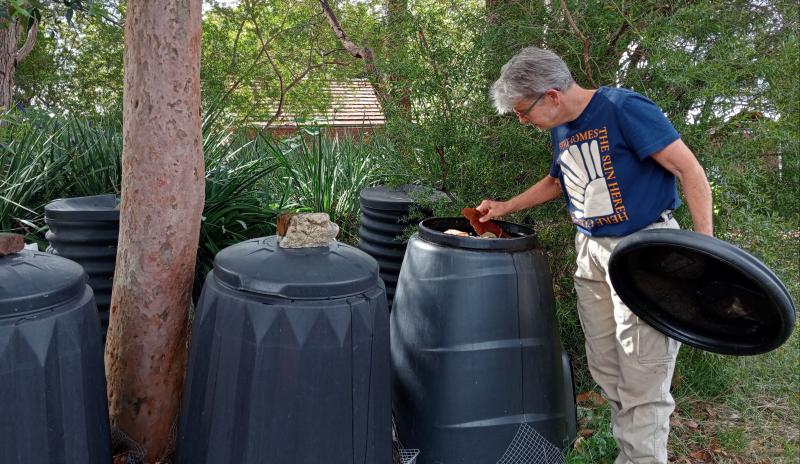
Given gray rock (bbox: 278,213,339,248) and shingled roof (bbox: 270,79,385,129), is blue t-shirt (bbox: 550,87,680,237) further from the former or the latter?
shingled roof (bbox: 270,79,385,129)

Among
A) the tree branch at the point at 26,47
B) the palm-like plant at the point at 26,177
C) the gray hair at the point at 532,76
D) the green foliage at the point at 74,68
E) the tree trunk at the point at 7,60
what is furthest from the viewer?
the green foliage at the point at 74,68

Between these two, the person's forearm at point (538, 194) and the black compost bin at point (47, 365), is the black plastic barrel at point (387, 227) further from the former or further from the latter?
the black compost bin at point (47, 365)

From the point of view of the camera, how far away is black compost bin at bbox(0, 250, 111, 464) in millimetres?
1474

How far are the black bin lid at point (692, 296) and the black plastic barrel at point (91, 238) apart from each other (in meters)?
2.07

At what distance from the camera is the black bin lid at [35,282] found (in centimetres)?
148

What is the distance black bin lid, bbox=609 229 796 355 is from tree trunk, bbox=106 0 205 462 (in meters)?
1.51

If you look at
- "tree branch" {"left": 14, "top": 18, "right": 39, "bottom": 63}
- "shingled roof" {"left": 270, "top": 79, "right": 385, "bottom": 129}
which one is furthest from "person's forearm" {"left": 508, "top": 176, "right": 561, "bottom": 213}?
"shingled roof" {"left": 270, "top": 79, "right": 385, "bottom": 129}

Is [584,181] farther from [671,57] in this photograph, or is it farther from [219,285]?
[219,285]

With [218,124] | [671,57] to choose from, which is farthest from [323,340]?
[218,124]

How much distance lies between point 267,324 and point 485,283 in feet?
2.76

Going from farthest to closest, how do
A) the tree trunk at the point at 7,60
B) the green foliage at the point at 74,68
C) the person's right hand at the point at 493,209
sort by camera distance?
the green foliage at the point at 74,68, the tree trunk at the point at 7,60, the person's right hand at the point at 493,209

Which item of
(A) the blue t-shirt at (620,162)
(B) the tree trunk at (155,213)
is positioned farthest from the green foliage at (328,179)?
(A) the blue t-shirt at (620,162)

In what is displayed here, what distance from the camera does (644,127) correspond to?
196cm

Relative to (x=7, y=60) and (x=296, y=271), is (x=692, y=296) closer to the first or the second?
(x=296, y=271)
